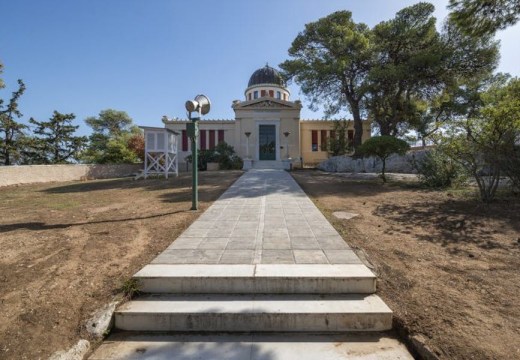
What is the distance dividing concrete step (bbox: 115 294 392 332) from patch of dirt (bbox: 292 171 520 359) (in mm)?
316

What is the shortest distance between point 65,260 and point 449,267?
502cm

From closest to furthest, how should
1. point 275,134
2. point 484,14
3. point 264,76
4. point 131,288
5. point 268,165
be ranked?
point 131,288, point 484,14, point 268,165, point 275,134, point 264,76

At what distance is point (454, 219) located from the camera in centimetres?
557

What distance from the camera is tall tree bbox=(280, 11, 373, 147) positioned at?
16.8m

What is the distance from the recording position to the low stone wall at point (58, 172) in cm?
1317

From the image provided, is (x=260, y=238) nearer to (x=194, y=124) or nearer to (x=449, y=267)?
(x=449, y=267)

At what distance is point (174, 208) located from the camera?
6875 mm

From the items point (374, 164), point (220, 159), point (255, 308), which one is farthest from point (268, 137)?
point (255, 308)

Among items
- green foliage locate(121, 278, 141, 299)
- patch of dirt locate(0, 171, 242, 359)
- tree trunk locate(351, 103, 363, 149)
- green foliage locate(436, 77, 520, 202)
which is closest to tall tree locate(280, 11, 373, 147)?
tree trunk locate(351, 103, 363, 149)

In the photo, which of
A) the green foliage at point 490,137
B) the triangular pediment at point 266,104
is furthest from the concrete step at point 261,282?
the triangular pediment at point 266,104

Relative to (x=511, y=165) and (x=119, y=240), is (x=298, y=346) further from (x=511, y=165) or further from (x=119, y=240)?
(x=511, y=165)

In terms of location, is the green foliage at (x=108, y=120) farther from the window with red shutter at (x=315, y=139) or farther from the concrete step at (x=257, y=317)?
the concrete step at (x=257, y=317)

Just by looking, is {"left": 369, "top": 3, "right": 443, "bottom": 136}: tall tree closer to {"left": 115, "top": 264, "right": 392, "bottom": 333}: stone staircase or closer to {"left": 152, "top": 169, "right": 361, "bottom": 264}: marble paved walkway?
{"left": 152, "top": 169, "right": 361, "bottom": 264}: marble paved walkway

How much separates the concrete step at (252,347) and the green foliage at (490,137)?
20.2 feet
